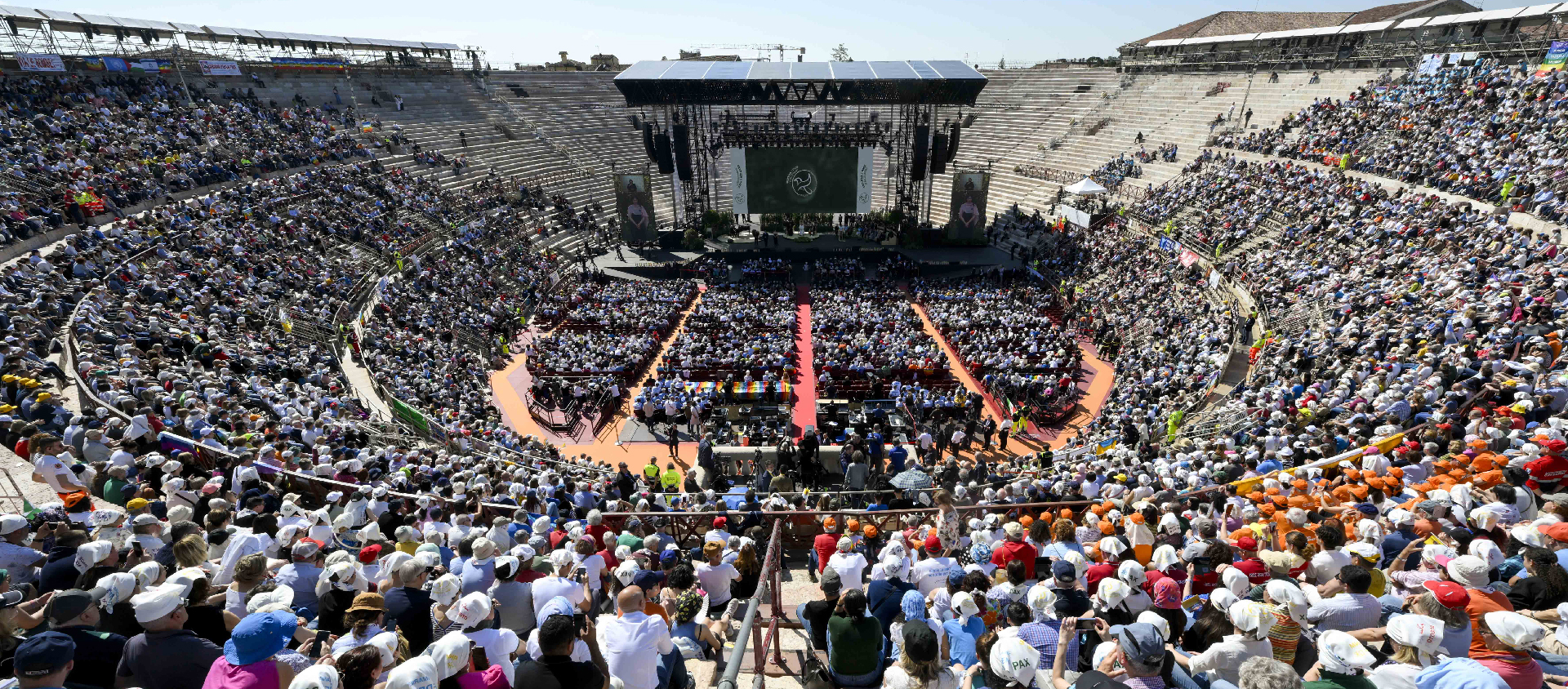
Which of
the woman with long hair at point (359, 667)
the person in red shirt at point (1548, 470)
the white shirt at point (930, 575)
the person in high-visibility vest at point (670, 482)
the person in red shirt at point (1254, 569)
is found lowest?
the person in high-visibility vest at point (670, 482)

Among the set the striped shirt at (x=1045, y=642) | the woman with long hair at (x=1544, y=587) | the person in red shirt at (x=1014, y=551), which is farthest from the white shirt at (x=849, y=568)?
the woman with long hair at (x=1544, y=587)

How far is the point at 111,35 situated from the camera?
35.5 metres

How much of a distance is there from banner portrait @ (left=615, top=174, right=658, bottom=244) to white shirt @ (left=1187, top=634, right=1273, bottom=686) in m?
39.9

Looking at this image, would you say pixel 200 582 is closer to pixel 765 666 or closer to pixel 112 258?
pixel 765 666

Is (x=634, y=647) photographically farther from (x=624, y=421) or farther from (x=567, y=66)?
(x=567, y=66)

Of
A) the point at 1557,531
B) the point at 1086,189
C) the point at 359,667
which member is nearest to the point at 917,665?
the point at 359,667

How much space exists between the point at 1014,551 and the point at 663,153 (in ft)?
129

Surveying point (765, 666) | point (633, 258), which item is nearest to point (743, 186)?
point (633, 258)

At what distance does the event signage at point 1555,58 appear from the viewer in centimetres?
2866

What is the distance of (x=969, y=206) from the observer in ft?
136

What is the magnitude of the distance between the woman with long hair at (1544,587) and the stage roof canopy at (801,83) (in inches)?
1439

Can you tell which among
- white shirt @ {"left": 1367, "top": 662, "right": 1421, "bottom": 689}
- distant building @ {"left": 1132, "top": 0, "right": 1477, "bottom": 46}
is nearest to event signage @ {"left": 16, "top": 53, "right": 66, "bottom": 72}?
white shirt @ {"left": 1367, "top": 662, "right": 1421, "bottom": 689}

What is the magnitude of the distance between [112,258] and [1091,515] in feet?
89.0

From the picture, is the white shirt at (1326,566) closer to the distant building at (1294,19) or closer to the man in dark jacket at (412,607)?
the man in dark jacket at (412,607)
